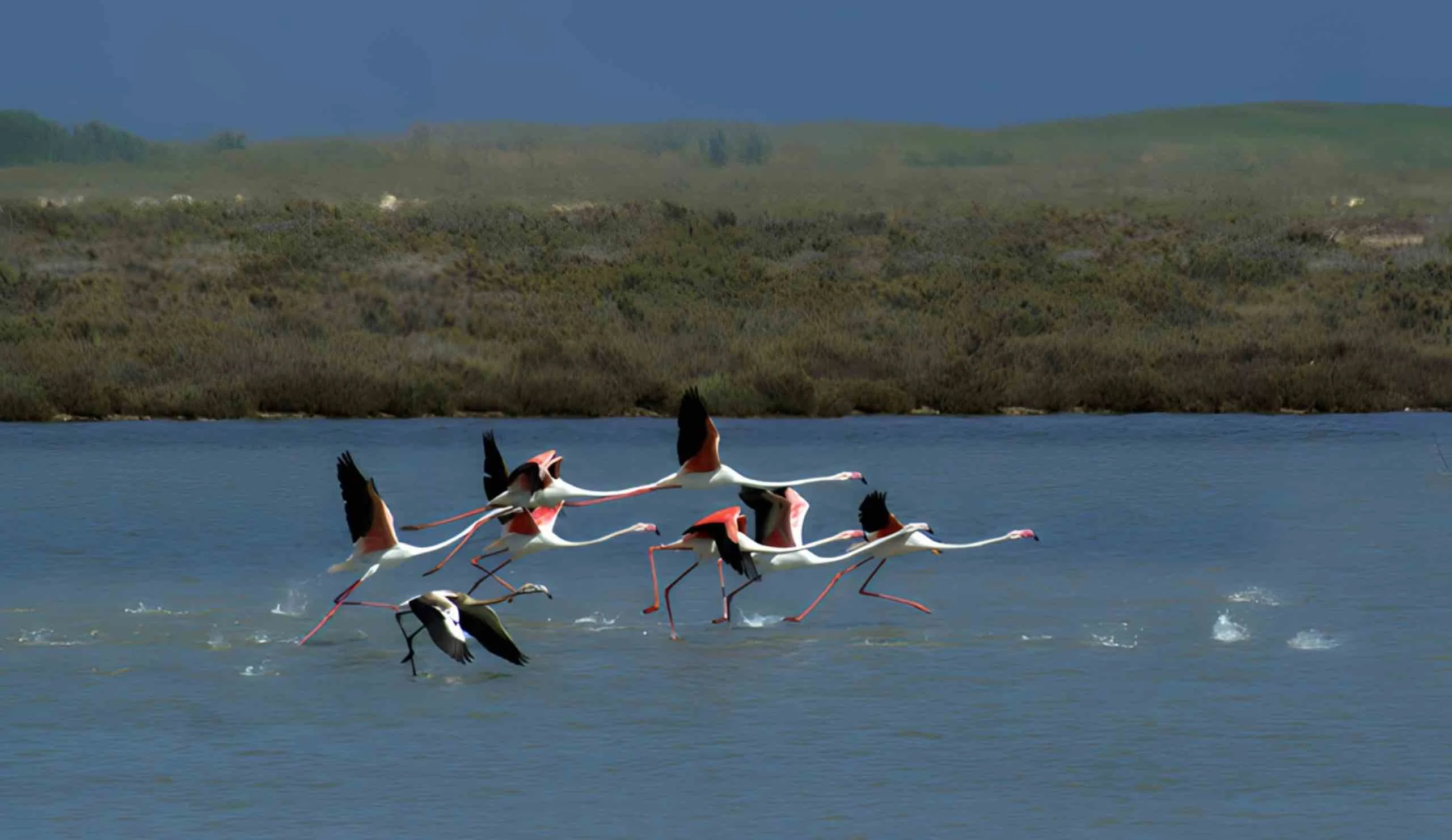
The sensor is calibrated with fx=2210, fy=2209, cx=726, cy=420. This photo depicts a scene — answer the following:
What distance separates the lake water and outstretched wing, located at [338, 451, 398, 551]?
0.89 meters

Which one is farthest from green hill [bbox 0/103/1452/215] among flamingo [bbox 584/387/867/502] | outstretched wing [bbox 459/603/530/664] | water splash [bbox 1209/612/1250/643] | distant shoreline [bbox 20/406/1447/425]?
outstretched wing [bbox 459/603/530/664]

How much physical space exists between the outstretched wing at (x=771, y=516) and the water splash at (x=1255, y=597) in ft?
14.2

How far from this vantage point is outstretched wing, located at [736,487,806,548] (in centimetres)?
1433

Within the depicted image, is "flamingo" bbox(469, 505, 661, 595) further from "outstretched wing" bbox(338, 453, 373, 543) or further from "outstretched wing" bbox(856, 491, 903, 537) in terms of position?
"outstretched wing" bbox(856, 491, 903, 537)

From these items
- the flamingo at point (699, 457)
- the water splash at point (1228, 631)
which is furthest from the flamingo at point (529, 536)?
the water splash at point (1228, 631)

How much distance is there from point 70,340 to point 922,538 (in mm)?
28915

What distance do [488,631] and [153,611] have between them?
4.47 meters

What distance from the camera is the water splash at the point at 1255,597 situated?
55.1 ft

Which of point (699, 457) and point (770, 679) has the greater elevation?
point (699, 457)

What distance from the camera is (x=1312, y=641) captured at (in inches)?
589

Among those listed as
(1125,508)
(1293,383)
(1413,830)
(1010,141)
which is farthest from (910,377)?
(1010,141)

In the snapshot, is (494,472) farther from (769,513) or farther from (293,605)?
(293,605)

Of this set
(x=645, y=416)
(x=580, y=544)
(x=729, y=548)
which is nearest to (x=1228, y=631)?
(x=729, y=548)

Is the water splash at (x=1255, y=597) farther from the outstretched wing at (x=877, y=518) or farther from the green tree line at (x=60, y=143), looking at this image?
the green tree line at (x=60, y=143)
